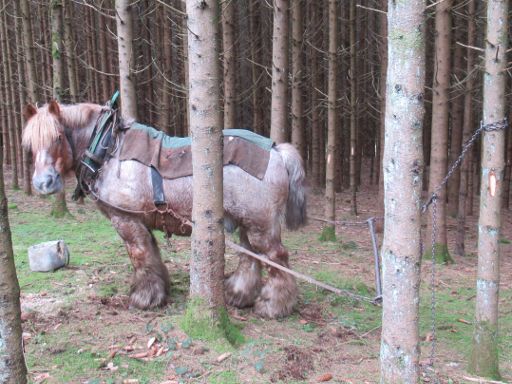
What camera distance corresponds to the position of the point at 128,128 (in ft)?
15.8

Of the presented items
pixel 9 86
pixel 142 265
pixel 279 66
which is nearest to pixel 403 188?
pixel 142 265

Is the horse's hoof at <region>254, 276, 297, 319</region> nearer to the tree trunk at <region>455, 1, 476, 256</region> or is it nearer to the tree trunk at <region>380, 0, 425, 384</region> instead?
the tree trunk at <region>380, 0, 425, 384</region>

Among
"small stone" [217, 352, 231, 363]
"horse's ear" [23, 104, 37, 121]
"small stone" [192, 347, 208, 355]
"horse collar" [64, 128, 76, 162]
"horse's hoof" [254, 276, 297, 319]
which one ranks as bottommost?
"small stone" [217, 352, 231, 363]

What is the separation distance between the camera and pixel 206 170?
364 centimetres

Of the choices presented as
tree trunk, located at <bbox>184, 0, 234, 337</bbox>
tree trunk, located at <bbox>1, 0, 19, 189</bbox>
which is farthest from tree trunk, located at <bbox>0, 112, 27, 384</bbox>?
tree trunk, located at <bbox>1, 0, 19, 189</bbox>

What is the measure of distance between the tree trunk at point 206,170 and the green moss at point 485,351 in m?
1.98

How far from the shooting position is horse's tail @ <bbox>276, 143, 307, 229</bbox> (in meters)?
4.75

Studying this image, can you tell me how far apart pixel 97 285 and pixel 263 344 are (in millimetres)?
2134

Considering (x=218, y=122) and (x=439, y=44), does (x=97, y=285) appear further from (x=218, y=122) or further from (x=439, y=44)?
(x=439, y=44)

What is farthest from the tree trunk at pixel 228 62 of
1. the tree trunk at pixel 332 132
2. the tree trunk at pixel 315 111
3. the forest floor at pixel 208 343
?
the forest floor at pixel 208 343

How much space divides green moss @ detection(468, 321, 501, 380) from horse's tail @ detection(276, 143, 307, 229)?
187 centimetres

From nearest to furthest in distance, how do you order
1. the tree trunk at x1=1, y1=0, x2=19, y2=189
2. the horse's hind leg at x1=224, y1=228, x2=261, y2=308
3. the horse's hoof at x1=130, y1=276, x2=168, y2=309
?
1. the horse's hoof at x1=130, y1=276, x2=168, y2=309
2. the horse's hind leg at x1=224, y1=228, x2=261, y2=308
3. the tree trunk at x1=1, y1=0, x2=19, y2=189

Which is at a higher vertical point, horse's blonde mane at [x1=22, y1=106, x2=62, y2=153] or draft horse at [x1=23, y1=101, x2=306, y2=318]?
horse's blonde mane at [x1=22, y1=106, x2=62, y2=153]

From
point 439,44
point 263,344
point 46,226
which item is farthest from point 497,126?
point 46,226
